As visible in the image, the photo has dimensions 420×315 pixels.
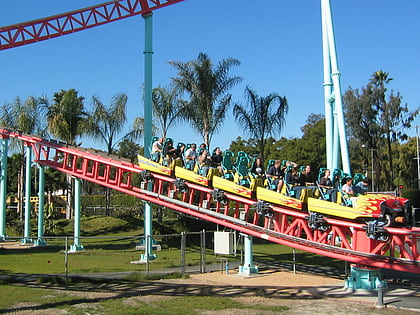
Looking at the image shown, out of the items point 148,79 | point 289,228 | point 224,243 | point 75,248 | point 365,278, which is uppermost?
point 148,79

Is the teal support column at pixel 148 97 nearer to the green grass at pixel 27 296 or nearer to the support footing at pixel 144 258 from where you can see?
the support footing at pixel 144 258

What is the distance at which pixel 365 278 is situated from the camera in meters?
12.0

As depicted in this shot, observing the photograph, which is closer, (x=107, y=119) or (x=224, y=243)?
(x=224, y=243)

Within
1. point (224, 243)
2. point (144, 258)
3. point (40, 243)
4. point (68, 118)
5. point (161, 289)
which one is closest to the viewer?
point (161, 289)

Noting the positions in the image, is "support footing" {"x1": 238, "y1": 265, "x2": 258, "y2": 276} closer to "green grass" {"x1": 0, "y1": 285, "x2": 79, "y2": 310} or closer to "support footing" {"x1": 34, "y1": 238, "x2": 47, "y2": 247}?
"green grass" {"x1": 0, "y1": 285, "x2": 79, "y2": 310}

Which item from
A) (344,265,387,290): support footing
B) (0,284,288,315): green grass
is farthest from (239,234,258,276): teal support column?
(0,284,288,315): green grass

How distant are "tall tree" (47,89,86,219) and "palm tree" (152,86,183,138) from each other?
5.29 metres

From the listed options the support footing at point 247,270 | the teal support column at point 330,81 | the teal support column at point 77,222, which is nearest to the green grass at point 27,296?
the support footing at point 247,270

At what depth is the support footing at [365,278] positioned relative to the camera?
11891 millimetres

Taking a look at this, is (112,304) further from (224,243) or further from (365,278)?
(365,278)

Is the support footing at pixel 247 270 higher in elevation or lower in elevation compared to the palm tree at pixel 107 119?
lower

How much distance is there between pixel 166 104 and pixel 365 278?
19.3 meters

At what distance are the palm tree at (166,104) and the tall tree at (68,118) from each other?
208 inches

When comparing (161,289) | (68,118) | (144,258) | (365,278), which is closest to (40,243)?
(144,258)
